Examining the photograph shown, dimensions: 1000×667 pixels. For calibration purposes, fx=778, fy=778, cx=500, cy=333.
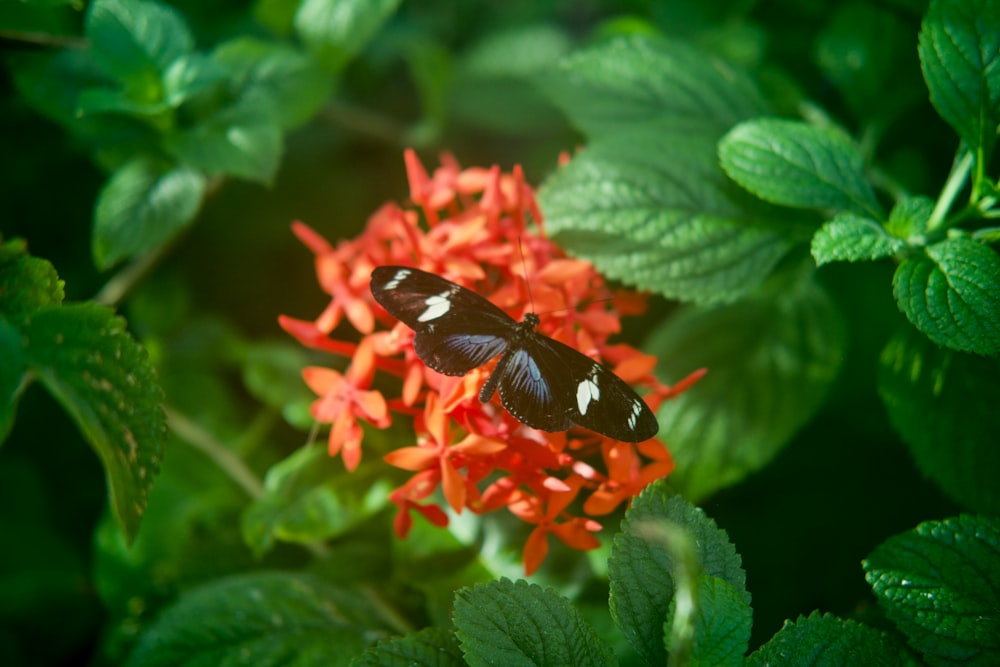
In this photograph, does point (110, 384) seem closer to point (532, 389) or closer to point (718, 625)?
point (532, 389)

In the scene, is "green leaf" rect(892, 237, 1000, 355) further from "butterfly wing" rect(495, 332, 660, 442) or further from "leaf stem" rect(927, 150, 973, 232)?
"butterfly wing" rect(495, 332, 660, 442)

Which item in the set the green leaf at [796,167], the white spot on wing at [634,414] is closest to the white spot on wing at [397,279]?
the white spot on wing at [634,414]

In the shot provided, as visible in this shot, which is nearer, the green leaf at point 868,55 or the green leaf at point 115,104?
the green leaf at point 115,104

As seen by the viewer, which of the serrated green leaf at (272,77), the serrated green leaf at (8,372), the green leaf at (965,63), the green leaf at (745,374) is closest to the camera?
the serrated green leaf at (8,372)

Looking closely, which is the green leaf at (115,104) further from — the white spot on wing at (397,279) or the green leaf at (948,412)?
the green leaf at (948,412)

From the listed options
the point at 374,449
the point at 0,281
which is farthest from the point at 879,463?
the point at 0,281

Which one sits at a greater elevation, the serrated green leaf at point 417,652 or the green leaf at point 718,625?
the green leaf at point 718,625
